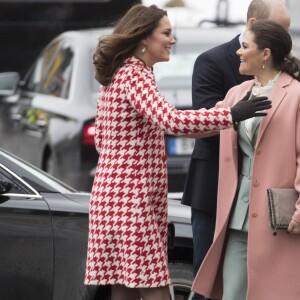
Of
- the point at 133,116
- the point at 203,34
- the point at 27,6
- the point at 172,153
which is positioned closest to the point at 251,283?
the point at 133,116

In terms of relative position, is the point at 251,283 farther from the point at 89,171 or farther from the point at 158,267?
the point at 89,171

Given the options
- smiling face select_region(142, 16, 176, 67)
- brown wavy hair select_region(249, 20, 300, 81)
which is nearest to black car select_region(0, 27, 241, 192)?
smiling face select_region(142, 16, 176, 67)

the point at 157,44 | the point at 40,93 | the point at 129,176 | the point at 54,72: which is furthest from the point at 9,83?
the point at 129,176

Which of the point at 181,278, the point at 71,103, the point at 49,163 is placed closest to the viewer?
the point at 181,278

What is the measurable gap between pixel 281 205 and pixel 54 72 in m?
7.15

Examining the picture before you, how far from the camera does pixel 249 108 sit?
243 inches

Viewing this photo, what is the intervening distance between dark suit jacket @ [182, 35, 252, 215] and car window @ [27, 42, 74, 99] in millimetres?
5163

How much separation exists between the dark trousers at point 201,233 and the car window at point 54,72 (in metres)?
5.24

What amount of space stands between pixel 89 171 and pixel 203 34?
6.35ft

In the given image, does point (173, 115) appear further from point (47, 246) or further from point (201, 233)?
point (47, 246)

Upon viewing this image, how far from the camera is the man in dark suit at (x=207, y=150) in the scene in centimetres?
702

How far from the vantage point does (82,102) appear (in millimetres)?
11750

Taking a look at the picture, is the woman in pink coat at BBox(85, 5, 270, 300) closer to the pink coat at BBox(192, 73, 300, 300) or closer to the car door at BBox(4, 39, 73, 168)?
the pink coat at BBox(192, 73, 300, 300)

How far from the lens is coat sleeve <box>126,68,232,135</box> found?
622cm
